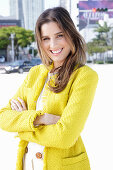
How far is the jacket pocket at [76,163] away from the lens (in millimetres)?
847

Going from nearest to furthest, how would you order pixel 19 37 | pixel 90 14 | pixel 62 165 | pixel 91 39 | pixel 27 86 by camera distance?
pixel 62 165, pixel 27 86, pixel 19 37, pixel 91 39, pixel 90 14

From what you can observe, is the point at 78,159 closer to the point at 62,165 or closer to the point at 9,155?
the point at 62,165

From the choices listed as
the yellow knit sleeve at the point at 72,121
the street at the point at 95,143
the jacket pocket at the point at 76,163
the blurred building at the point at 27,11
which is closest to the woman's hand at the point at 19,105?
the yellow knit sleeve at the point at 72,121

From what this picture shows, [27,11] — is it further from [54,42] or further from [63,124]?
[63,124]

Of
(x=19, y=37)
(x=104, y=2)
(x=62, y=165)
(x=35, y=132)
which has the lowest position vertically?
(x=62, y=165)

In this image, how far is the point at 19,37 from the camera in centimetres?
1975

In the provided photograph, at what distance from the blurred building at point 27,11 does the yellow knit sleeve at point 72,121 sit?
1021 inches

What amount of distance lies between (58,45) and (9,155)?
1.66 m

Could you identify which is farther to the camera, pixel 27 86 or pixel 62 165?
pixel 27 86

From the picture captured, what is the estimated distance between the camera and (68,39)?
0.89m

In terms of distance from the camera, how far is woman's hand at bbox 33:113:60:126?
0.84m

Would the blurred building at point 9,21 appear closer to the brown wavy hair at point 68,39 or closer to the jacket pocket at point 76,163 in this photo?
the brown wavy hair at point 68,39

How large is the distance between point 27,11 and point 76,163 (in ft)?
94.3

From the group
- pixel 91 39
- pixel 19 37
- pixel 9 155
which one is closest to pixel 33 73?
pixel 9 155
